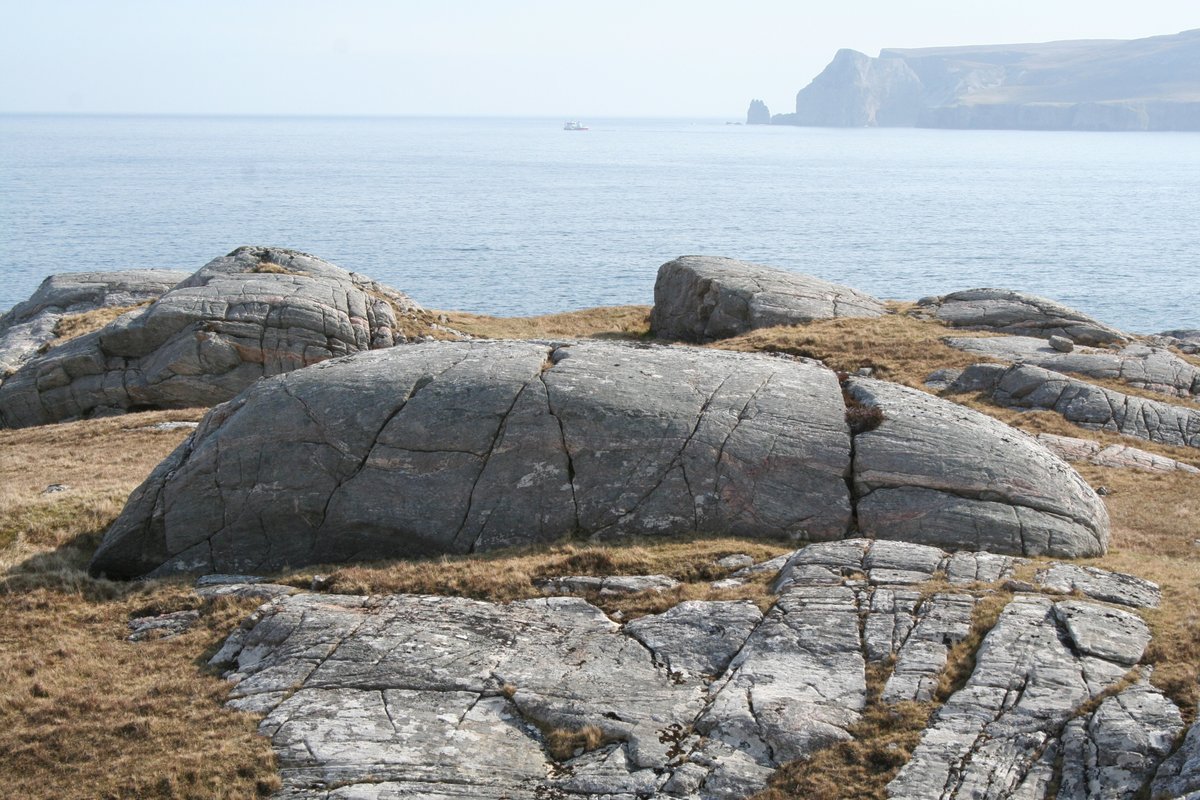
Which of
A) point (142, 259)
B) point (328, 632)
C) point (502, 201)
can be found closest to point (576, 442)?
point (328, 632)

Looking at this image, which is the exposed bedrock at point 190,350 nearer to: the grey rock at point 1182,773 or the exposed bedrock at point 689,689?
the exposed bedrock at point 689,689

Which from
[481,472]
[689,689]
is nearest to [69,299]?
[481,472]

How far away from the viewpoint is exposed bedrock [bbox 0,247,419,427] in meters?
42.8

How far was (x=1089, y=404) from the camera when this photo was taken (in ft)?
118

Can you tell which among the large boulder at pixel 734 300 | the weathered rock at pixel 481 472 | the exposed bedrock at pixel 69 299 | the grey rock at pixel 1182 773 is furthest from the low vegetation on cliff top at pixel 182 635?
the exposed bedrock at pixel 69 299

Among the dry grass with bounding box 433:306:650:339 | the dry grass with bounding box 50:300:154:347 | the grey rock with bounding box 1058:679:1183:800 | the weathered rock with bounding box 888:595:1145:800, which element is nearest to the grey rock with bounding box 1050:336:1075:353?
the dry grass with bounding box 433:306:650:339

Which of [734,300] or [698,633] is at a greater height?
[734,300]

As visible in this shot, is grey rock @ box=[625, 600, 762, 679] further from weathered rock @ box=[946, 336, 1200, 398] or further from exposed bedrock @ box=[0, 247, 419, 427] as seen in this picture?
exposed bedrock @ box=[0, 247, 419, 427]

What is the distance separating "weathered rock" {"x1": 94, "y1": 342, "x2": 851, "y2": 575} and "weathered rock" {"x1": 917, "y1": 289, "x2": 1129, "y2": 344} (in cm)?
2957

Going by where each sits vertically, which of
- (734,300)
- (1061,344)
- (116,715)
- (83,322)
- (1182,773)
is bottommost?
(83,322)

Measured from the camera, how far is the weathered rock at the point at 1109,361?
40.5 m

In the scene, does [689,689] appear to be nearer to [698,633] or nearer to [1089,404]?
[698,633]

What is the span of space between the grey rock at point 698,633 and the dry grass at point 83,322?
4218 cm

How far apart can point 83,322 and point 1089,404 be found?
1893 inches
